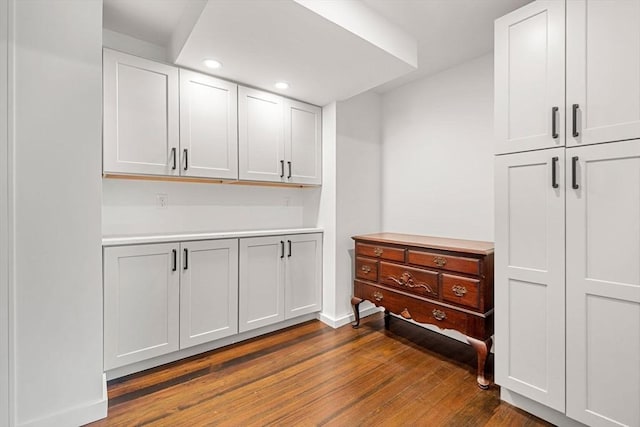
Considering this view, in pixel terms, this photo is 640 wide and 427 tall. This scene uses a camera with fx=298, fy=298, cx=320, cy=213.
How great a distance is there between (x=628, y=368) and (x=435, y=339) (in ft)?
4.89

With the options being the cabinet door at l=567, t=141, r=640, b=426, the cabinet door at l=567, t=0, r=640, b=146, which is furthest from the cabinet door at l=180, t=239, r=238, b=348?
the cabinet door at l=567, t=0, r=640, b=146

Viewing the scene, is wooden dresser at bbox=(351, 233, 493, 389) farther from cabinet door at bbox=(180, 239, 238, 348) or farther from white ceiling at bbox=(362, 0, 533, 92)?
white ceiling at bbox=(362, 0, 533, 92)

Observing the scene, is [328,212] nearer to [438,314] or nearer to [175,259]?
[438,314]

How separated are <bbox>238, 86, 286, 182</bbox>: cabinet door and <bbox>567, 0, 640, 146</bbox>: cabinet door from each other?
7.12ft

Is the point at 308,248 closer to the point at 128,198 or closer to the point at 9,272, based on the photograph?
the point at 128,198

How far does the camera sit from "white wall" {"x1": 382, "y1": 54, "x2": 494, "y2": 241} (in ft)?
8.68

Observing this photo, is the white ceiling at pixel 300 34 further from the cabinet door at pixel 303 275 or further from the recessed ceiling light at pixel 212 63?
the cabinet door at pixel 303 275

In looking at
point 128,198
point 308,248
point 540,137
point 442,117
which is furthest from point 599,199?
point 128,198

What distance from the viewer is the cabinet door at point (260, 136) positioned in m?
2.68

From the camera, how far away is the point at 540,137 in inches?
66.2

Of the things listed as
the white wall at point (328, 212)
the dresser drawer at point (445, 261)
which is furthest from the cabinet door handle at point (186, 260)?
the dresser drawer at point (445, 261)

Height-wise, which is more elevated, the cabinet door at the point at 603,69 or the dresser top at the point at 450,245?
the cabinet door at the point at 603,69

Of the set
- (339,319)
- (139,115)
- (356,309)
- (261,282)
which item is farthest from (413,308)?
(139,115)

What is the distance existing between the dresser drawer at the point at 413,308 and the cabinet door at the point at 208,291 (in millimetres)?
1234
